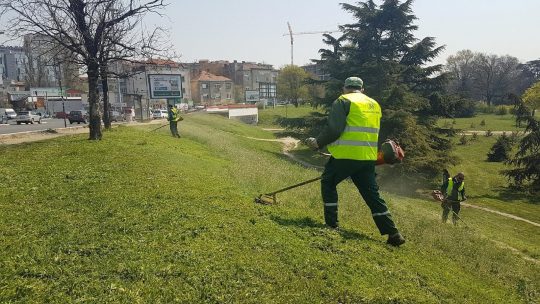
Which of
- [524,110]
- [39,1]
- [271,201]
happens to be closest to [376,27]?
[524,110]

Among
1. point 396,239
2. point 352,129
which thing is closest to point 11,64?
point 352,129

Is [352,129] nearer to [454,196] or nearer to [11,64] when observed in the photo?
[454,196]

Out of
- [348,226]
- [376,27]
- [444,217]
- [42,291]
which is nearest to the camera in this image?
[42,291]

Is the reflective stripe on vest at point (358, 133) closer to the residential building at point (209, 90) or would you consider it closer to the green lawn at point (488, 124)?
the green lawn at point (488, 124)

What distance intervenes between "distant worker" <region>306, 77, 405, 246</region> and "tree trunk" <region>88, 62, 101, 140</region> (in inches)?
476

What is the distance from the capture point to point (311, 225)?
252 inches

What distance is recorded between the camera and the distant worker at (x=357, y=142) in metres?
5.99

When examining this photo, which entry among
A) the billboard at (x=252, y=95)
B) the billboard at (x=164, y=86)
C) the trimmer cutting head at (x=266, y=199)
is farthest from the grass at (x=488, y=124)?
the trimmer cutting head at (x=266, y=199)

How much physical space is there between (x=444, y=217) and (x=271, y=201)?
810 cm

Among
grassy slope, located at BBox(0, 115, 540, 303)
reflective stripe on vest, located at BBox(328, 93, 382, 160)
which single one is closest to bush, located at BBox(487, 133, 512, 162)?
grassy slope, located at BBox(0, 115, 540, 303)

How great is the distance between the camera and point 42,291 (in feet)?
12.8

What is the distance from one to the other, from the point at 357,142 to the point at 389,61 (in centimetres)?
2370

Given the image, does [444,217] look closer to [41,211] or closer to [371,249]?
[371,249]

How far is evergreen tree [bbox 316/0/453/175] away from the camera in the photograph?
1093 inches
